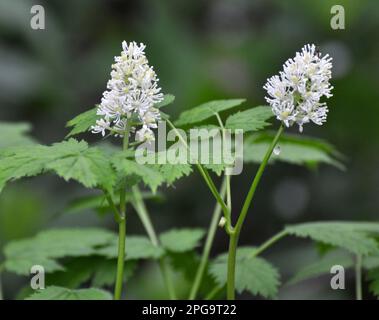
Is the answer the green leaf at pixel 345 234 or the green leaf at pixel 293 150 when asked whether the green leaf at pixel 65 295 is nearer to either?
the green leaf at pixel 345 234

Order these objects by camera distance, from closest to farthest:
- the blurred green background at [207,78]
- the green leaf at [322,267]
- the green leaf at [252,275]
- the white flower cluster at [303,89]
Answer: the white flower cluster at [303,89] → the green leaf at [252,275] → the green leaf at [322,267] → the blurred green background at [207,78]

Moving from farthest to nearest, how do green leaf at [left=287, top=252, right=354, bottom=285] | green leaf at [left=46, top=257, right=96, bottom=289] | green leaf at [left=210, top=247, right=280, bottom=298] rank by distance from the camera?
1. green leaf at [left=46, top=257, right=96, bottom=289]
2. green leaf at [left=287, top=252, right=354, bottom=285]
3. green leaf at [left=210, top=247, right=280, bottom=298]

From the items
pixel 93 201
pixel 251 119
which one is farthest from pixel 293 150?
pixel 251 119

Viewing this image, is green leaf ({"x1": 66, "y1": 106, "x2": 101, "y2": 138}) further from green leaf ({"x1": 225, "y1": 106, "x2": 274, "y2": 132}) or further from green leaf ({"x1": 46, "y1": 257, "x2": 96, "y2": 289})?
green leaf ({"x1": 46, "y1": 257, "x2": 96, "y2": 289})

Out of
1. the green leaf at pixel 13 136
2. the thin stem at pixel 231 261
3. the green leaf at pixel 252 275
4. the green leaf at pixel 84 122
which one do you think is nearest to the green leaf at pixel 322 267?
the green leaf at pixel 252 275

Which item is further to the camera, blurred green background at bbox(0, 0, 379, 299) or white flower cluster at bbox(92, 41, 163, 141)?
blurred green background at bbox(0, 0, 379, 299)

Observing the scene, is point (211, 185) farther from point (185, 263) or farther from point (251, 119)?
point (185, 263)

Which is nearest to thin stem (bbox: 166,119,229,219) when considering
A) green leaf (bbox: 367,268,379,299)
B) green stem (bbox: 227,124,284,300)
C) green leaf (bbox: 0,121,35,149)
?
green stem (bbox: 227,124,284,300)
